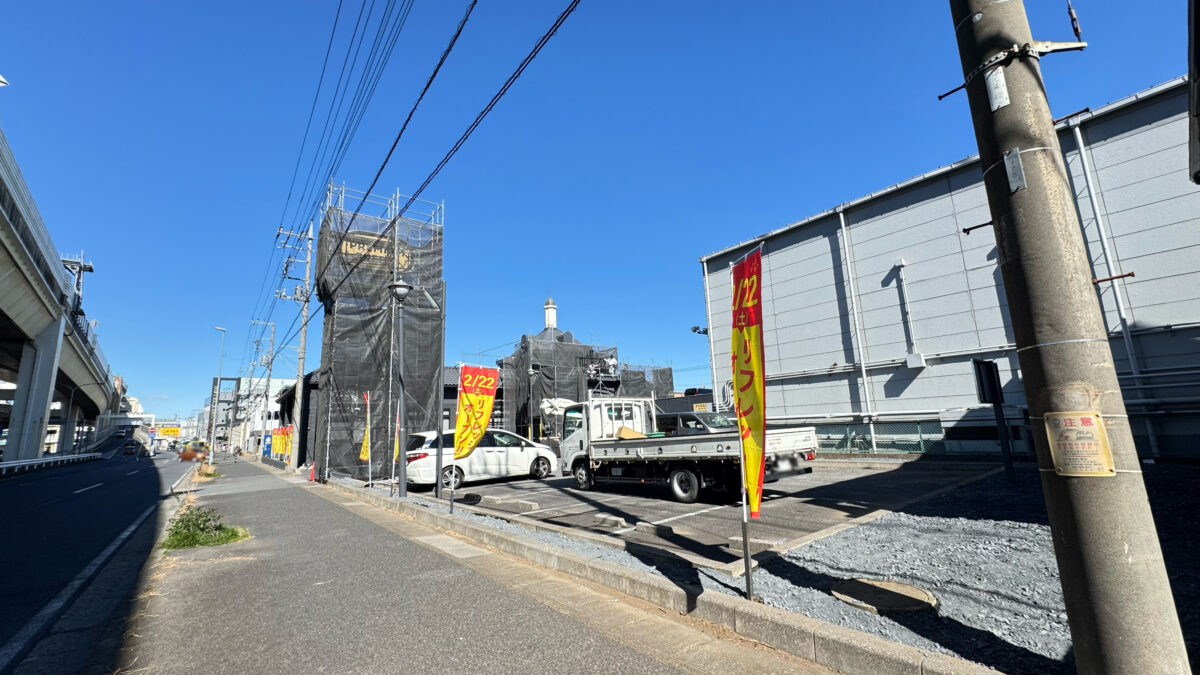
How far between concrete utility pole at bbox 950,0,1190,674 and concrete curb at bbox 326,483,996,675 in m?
0.70

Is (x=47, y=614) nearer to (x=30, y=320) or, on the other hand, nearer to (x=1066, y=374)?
(x=1066, y=374)

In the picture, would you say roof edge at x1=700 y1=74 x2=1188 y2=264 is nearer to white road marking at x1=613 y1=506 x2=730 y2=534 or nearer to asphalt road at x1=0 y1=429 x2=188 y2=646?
white road marking at x1=613 y1=506 x2=730 y2=534

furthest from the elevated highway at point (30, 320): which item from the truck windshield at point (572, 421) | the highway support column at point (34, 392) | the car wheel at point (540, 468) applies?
the truck windshield at point (572, 421)

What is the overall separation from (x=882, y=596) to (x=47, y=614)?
7532mm

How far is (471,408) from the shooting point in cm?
960

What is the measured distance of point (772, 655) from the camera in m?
3.32

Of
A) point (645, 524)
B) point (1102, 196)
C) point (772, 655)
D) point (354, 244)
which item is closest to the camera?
point (772, 655)

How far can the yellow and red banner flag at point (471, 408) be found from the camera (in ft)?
31.2

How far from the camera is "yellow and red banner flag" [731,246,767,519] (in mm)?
4070

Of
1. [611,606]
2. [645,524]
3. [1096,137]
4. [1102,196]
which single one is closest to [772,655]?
[611,606]

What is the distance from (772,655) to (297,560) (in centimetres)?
601

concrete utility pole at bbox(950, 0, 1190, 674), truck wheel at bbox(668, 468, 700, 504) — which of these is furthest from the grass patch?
concrete utility pole at bbox(950, 0, 1190, 674)

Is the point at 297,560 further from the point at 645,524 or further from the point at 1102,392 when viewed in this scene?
the point at 1102,392

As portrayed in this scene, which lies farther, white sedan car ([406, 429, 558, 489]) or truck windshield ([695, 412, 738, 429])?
truck windshield ([695, 412, 738, 429])
